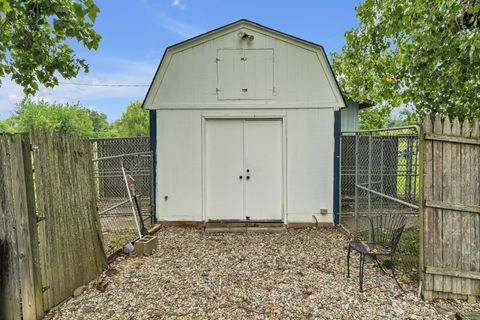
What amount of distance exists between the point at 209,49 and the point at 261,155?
252cm

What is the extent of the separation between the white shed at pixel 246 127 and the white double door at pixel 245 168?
0.02m

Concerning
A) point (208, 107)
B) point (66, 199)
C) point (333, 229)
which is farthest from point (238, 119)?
point (66, 199)

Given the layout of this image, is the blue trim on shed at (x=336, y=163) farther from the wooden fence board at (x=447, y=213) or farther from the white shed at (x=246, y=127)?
the wooden fence board at (x=447, y=213)

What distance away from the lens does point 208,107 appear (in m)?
6.10

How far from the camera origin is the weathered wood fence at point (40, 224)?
8.61ft

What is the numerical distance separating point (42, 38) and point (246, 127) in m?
4.33

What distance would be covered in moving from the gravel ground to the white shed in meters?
1.39

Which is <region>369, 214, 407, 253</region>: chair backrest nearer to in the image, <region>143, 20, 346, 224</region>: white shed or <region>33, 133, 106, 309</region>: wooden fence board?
<region>143, 20, 346, 224</region>: white shed

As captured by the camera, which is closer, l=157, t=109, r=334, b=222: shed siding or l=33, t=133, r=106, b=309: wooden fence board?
l=33, t=133, r=106, b=309: wooden fence board

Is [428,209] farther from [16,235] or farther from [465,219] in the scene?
[16,235]

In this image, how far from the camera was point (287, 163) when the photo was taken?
611 cm

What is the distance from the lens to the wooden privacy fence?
308 centimetres

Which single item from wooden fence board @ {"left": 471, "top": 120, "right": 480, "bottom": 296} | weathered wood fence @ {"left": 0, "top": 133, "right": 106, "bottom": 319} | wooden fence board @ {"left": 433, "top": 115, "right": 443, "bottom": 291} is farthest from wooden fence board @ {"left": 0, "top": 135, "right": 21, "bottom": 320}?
wooden fence board @ {"left": 471, "top": 120, "right": 480, "bottom": 296}

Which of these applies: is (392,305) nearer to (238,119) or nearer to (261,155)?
(261,155)
